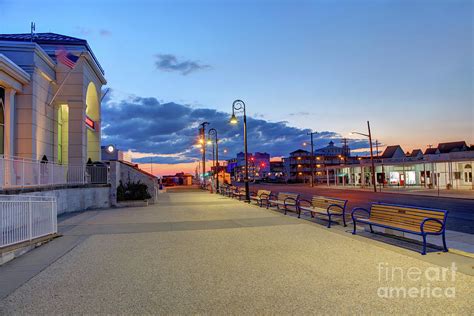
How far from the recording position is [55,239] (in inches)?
396

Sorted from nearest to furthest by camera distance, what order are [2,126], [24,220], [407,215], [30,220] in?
[407,215]
[24,220]
[30,220]
[2,126]

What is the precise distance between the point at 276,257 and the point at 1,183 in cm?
950

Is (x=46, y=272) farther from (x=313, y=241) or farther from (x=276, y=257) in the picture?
(x=313, y=241)

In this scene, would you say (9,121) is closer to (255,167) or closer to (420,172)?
(420,172)

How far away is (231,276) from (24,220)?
5.76 m

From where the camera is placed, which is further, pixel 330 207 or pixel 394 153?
pixel 394 153

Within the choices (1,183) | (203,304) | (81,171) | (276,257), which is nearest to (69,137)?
(81,171)

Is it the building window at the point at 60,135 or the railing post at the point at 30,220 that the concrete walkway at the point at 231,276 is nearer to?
the railing post at the point at 30,220

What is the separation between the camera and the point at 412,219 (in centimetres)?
823

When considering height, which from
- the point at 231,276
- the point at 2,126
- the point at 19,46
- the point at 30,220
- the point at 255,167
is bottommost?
the point at 231,276

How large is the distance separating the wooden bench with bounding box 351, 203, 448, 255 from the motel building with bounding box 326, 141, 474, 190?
30.1 metres

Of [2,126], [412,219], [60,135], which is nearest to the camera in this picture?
[412,219]

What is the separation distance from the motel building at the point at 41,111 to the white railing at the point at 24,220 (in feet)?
8.68

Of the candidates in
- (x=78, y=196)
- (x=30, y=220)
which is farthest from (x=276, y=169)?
(x=30, y=220)
